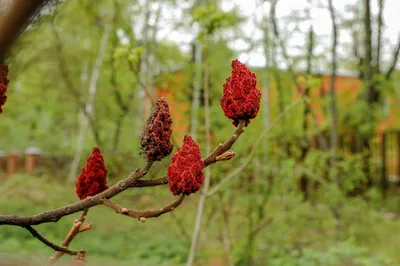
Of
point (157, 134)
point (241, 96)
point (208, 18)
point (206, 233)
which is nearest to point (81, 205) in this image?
point (157, 134)

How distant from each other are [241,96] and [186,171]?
0.55ft

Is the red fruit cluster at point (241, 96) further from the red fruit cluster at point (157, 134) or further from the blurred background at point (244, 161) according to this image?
the blurred background at point (244, 161)

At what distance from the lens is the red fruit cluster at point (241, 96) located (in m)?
1.06

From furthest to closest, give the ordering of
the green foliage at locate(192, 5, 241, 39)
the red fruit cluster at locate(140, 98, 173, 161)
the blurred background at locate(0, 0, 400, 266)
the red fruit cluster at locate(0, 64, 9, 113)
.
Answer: the blurred background at locate(0, 0, 400, 266) → the green foliage at locate(192, 5, 241, 39) → the red fruit cluster at locate(0, 64, 9, 113) → the red fruit cluster at locate(140, 98, 173, 161)

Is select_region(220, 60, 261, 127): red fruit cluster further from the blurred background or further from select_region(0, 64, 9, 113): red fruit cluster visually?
the blurred background

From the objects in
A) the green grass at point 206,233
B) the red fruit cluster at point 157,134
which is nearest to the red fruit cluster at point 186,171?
the red fruit cluster at point 157,134

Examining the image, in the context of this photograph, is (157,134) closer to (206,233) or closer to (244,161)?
(244,161)

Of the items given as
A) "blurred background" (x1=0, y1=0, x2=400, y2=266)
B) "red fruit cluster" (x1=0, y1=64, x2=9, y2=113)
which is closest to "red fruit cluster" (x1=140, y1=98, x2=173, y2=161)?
"red fruit cluster" (x1=0, y1=64, x2=9, y2=113)

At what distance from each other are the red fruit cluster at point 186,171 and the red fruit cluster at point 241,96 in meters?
0.10

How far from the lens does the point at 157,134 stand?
1.04 meters

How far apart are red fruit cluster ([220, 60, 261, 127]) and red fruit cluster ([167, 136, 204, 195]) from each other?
0.31 ft

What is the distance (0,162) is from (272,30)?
53.6ft

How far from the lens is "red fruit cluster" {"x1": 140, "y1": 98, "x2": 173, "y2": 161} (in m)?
1.04

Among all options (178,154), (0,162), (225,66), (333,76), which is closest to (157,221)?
(225,66)
